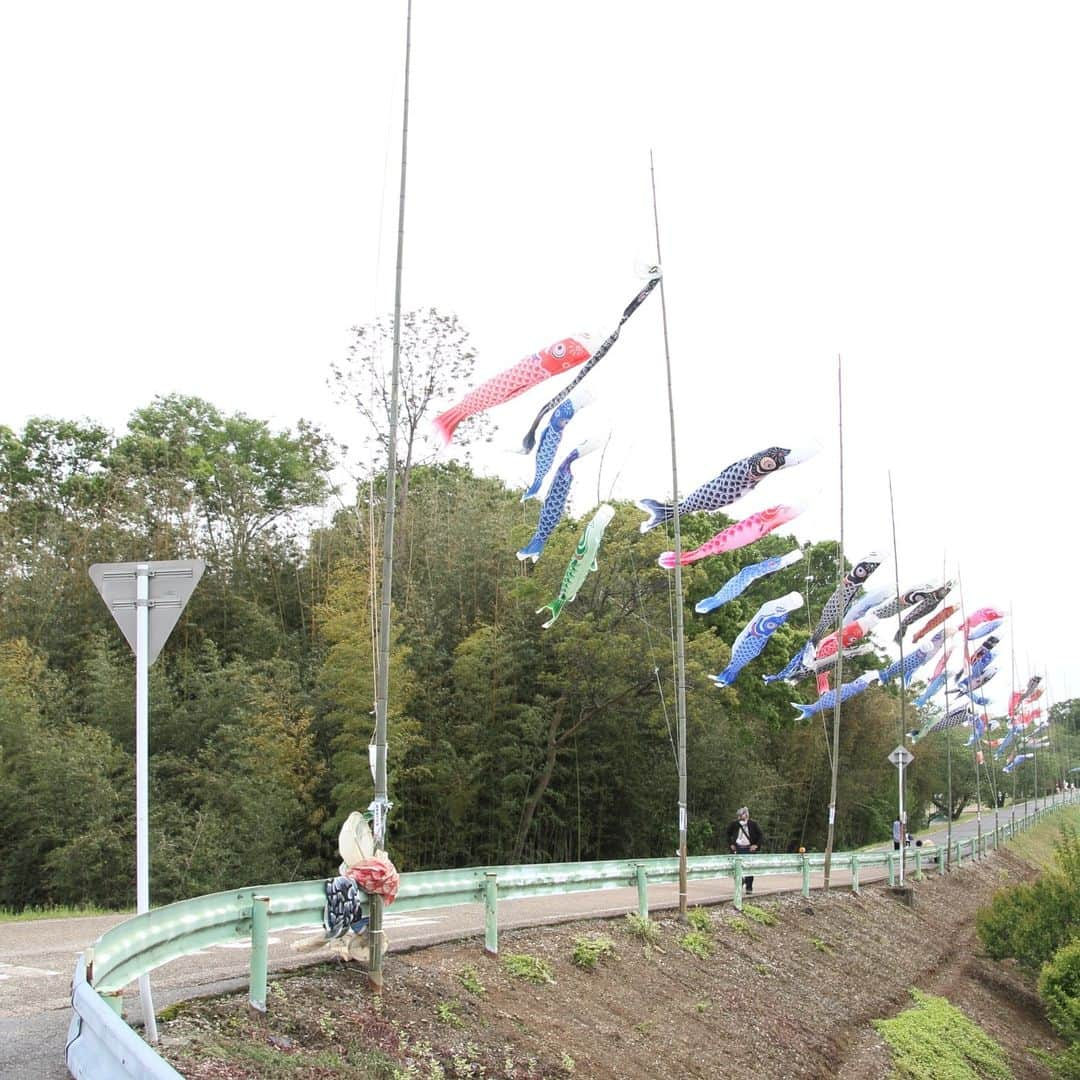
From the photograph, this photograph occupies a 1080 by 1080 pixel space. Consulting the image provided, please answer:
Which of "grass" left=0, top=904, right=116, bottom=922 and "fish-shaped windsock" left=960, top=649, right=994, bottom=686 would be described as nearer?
"grass" left=0, top=904, right=116, bottom=922

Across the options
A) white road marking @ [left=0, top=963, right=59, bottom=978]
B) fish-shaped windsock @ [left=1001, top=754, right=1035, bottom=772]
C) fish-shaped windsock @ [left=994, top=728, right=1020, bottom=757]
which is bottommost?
fish-shaped windsock @ [left=1001, top=754, right=1035, bottom=772]

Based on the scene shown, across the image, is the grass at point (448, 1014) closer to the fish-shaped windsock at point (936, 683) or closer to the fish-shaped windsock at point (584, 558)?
the fish-shaped windsock at point (584, 558)

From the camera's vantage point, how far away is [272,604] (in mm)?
34531

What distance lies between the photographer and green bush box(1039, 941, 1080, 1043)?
1729cm

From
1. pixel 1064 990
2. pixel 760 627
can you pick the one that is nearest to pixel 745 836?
pixel 760 627

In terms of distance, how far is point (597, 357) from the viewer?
13.7 m

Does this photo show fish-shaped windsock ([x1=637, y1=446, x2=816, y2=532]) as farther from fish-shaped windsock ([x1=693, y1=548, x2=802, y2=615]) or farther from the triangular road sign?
the triangular road sign

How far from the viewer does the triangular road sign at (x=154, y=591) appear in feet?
22.3

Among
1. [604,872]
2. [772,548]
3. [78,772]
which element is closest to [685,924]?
[604,872]

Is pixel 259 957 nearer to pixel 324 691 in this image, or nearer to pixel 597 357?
pixel 597 357

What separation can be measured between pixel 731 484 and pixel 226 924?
33.7ft

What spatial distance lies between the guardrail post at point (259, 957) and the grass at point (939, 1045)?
28.3 ft

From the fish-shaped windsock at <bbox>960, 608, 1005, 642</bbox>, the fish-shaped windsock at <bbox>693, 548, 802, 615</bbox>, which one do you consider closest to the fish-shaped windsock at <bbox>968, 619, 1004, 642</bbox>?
the fish-shaped windsock at <bbox>960, 608, 1005, 642</bbox>

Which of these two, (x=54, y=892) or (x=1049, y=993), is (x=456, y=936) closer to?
(x=1049, y=993)
